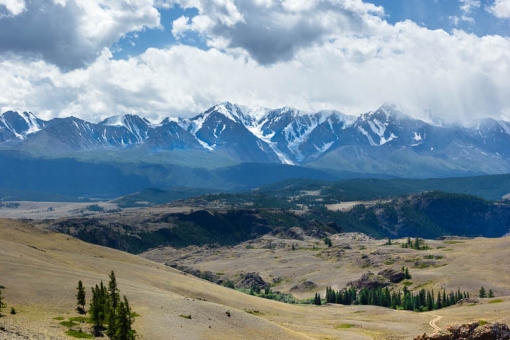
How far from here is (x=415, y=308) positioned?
161 meters

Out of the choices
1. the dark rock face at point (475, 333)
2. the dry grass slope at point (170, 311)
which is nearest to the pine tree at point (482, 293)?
the dry grass slope at point (170, 311)

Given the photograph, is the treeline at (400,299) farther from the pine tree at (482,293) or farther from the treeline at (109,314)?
the treeline at (109,314)

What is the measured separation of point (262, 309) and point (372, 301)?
7313 centimetres

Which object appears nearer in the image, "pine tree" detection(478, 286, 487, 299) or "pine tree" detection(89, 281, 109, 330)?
"pine tree" detection(89, 281, 109, 330)

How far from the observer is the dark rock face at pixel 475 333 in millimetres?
53281

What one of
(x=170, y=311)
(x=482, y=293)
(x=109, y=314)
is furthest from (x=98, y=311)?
(x=482, y=293)

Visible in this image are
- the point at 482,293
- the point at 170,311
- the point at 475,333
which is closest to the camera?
the point at 475,333

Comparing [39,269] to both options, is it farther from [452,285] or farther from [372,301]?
[452,285]

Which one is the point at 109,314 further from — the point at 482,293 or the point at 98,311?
the point at 482,293

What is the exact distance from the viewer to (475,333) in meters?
53.6

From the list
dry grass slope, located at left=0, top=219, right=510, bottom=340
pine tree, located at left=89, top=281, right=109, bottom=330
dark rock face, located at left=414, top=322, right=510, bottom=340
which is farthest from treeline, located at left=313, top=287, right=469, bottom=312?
pine tree, located at left=89, top=281, right=109, bottom=330

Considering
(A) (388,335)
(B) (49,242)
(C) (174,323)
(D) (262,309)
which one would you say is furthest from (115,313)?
(B) (49,242)

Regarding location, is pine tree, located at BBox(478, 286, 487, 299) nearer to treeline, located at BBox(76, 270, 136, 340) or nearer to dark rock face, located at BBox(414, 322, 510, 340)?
dark rock face, located at BBox(414, 322, 510, 340)

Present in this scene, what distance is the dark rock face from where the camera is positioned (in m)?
53.3
